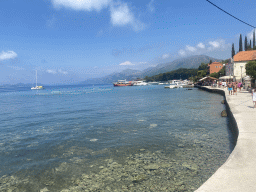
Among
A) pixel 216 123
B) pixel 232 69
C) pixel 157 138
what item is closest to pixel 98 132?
pixel 157 138

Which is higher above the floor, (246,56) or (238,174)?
(246,56)

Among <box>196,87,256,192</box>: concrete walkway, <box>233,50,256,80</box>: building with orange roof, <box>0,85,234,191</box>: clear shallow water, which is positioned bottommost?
<box>0,85,234,191</box>: clear shallow water

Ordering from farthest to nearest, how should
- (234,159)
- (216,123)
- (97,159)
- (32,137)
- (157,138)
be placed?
(216,123)
(32,137)
(157,138)
(97,159)
(234,159)

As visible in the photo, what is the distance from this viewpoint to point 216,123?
14.8 meters

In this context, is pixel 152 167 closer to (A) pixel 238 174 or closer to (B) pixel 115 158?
(B) pixel 115 158

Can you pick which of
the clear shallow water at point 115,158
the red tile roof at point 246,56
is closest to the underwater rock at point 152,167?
the clear shallow water at point 115,158

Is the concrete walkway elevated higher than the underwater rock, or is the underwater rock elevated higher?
the concrete walkway

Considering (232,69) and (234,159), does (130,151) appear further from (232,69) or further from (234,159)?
(232,69)

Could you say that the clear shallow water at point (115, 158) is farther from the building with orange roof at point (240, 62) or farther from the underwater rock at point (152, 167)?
the building with orange roof at point (240, 62)

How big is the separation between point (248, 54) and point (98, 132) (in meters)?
68.3

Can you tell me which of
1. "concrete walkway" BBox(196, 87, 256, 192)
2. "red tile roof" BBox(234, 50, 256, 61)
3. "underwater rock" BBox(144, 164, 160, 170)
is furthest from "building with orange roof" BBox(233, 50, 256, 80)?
"underwater rock" BBox(144, 164, 160, 170)

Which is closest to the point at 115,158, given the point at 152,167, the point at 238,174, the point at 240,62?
the point at 152,167

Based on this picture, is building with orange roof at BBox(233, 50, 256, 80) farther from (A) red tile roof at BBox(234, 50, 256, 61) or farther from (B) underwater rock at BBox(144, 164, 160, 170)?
(B) underwater rock at BBox(144, 164, 160, 170)

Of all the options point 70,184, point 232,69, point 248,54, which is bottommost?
point 70,184
